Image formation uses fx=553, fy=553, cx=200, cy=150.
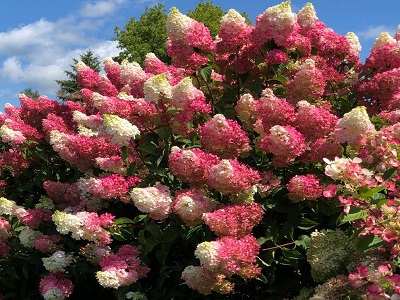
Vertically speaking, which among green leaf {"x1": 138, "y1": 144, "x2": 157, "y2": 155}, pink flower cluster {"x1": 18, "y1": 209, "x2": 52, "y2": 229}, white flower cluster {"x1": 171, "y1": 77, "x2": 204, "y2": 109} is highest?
white flower cluster {"x1": 171, "y1": 77, "x2": 204, "y2": 109}

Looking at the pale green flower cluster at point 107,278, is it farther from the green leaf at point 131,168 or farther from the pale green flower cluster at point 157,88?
the pale green flower cluster at point 157,88

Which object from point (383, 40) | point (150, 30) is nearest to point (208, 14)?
point (150, 30)

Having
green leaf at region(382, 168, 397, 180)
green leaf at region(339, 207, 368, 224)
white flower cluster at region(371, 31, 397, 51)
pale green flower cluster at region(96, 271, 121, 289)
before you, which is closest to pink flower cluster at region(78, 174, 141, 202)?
pale green flower cluster at region(96, 271, 121, 289)

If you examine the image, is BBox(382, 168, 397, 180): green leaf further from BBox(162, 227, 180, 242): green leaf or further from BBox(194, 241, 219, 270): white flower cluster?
BBox(162, 227, 180, 242): green leaf

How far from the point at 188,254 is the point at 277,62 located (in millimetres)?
1444

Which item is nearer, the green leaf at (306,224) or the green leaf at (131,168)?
the green leaf at (306,224)

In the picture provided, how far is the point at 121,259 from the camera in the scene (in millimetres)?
3404

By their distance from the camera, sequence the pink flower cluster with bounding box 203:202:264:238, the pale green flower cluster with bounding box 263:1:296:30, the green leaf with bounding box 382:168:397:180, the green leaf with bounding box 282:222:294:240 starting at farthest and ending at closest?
the pale green flower cluster with bounding box 263:1:296:30 → the green leaf with bounding box 282:222:294:240 → the pink flower cluster with bounding box 203:202:264:238 → the green leaf with bounding box 382:168:397:180

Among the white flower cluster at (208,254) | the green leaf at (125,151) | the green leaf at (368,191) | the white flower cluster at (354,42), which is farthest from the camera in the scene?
the white flower cluster at (354,42)

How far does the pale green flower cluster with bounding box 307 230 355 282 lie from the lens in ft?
9.39

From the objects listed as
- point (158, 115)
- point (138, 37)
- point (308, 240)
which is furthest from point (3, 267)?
point (138, 37)

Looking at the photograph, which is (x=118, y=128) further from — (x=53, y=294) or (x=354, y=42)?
(x=354, y=42)

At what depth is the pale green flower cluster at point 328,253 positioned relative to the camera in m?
2.86

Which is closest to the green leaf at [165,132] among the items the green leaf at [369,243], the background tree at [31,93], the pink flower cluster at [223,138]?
the pink flower cluster at [223,138]
